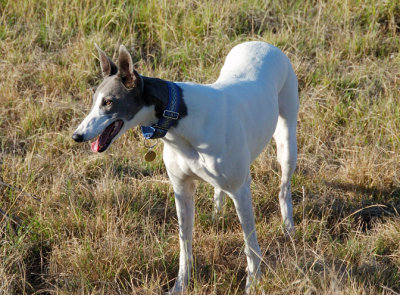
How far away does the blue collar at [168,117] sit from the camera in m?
3.45

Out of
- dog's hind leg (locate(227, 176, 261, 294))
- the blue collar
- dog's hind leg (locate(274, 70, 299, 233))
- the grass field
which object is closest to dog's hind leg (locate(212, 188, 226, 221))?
the grass field

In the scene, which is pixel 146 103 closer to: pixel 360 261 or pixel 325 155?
pixel 360 261

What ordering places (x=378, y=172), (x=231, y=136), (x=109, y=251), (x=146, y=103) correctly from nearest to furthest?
1. (x=146, y=103)
2. (x=231, y=136)
3. (x=109, y=251)
4. (x=378, y=172)

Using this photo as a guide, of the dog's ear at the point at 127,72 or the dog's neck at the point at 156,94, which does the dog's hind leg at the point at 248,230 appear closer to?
the dog's neck at the point at 156,94

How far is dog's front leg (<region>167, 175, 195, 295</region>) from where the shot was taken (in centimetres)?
413

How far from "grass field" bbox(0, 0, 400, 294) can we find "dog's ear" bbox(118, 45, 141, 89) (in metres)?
1.29

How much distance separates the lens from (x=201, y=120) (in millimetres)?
3586

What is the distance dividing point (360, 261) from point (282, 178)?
104 cm

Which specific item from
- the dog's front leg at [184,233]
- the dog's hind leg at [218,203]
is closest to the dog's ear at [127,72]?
the dog's front leg at [184,233]

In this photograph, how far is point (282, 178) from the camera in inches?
199

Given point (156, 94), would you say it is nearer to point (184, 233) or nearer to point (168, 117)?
point (168, 117)

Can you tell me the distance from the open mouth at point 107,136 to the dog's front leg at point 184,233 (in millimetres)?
837

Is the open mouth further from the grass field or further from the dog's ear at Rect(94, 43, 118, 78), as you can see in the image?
the grass field

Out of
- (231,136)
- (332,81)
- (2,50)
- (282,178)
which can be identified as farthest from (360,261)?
(2,50)
